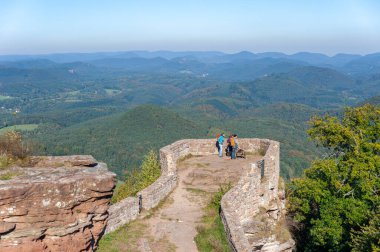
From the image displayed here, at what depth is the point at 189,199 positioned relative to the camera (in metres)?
17.2

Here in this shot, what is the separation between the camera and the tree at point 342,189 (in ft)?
66.7

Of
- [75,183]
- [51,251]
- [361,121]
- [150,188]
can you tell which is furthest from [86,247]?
[361,121]

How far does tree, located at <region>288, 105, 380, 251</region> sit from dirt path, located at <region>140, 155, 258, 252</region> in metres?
4.34

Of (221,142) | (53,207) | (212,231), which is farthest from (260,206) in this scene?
(53,207)

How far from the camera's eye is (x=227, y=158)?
22.7m

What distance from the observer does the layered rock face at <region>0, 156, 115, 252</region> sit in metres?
8.43

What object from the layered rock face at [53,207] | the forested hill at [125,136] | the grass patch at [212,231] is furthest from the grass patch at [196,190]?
the forested hill at [125,136]

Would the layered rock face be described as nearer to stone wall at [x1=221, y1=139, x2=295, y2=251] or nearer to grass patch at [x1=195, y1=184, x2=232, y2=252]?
grass patch at [x1=195, y1=184, x2=232, y2=252]

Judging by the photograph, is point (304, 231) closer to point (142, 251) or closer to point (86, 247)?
point (142, 251)

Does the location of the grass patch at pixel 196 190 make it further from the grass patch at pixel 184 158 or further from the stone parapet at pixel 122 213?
the grass patch at pixel 184 158

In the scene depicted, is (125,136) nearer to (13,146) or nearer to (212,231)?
(212,231)

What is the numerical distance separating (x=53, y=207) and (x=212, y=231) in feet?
22.5

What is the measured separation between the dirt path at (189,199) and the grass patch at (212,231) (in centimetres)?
25

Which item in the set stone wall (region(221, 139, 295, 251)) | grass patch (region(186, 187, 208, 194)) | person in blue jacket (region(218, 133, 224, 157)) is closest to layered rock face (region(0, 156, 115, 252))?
stone wall (region(221, 139, 295, 251))
